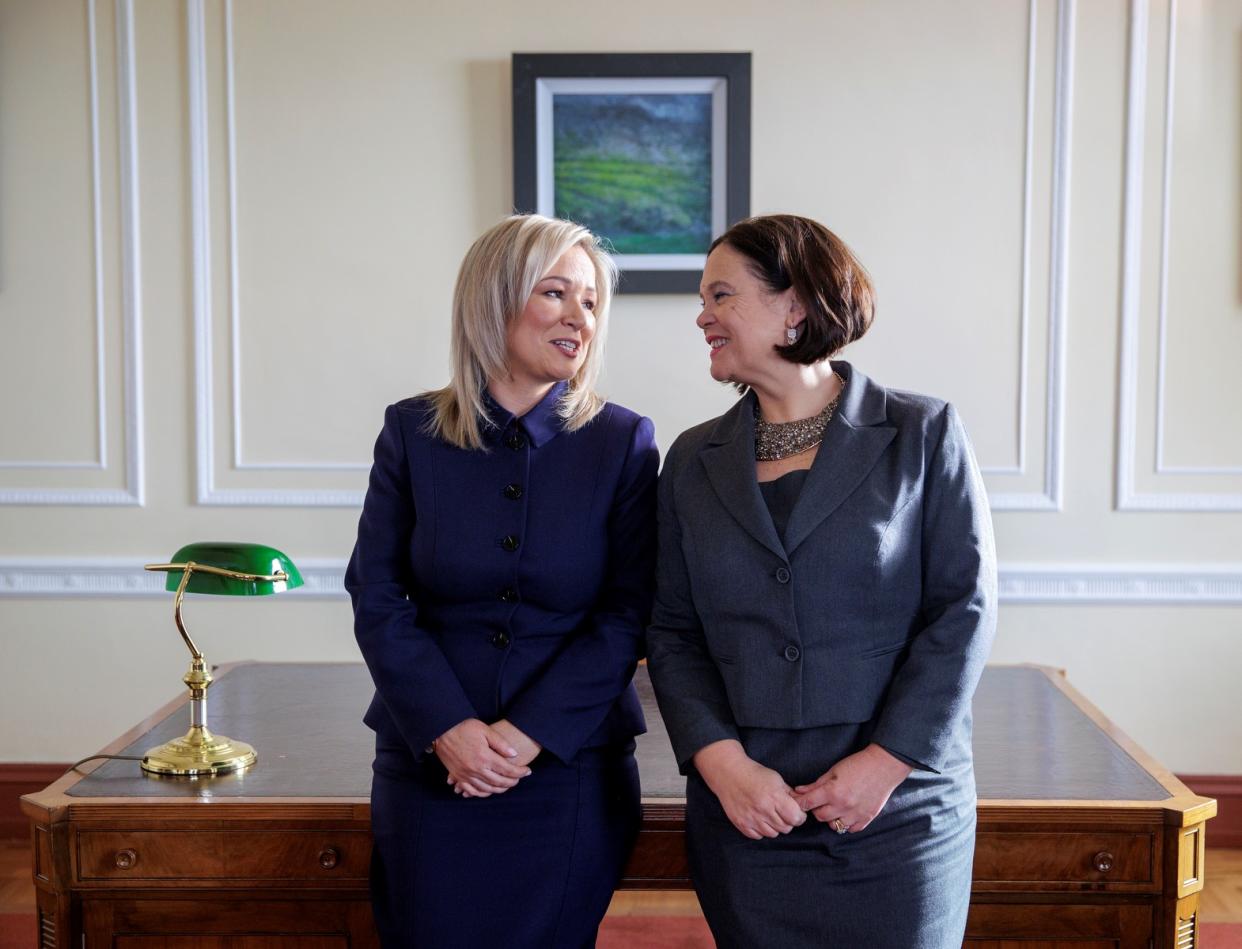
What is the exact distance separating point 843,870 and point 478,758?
53cm

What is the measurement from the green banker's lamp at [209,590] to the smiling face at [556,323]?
1.89 feet

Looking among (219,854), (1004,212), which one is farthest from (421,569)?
(1004,212)

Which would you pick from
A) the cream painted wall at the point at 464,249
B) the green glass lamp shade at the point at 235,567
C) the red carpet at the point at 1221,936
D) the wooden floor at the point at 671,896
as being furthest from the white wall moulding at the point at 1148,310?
the green glass lamp shade at the point at 235,567

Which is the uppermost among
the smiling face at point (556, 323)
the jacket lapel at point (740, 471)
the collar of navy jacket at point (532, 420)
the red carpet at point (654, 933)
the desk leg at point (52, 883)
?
the smiling face at point (556, 323)

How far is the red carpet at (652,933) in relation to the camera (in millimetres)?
2955

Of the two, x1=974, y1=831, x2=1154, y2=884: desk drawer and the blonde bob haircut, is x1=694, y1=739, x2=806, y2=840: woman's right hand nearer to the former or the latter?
x1=974, y1=831, x2=1154, y2=884: desk drawer

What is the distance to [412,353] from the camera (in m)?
3.53

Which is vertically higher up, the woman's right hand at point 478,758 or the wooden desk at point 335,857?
the woman's right hand at point 478,758

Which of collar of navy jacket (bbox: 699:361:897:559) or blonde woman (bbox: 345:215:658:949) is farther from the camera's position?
blonde woman (bbox: 345:215:658:949)

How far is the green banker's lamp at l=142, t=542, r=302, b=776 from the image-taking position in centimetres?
204

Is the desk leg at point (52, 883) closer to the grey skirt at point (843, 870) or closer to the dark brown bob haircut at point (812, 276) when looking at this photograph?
the grey skirt at point (843, 870)

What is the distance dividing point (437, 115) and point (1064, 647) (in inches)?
93.4

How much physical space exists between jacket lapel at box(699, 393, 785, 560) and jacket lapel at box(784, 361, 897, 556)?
21mm

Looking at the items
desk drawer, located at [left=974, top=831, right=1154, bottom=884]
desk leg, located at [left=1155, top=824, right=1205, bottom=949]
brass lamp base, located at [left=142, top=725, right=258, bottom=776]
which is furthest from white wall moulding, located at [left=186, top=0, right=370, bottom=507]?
desk leg, located at [left=1155, top=824, right=1205, bottom=949]
